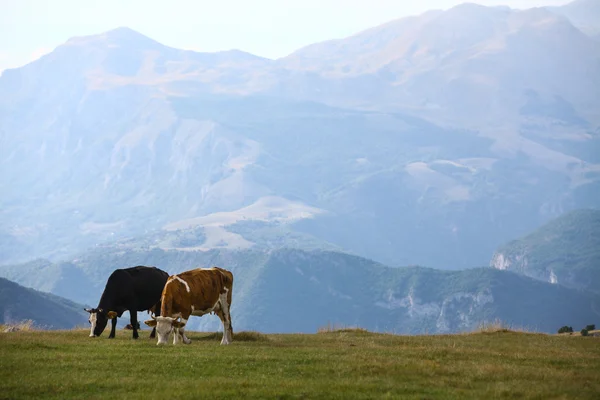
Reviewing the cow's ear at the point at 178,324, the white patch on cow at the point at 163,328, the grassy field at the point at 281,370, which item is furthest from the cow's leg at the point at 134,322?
the white patch on cow at the point at 163,328

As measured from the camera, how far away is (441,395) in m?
22.3

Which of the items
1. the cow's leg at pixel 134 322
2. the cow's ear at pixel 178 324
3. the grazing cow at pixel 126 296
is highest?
the cow's ear at pixel 178 324

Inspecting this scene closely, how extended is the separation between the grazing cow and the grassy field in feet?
4.16

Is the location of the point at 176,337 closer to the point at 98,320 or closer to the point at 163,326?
the point at 163,326

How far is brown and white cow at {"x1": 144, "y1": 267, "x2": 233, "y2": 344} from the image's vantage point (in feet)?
103

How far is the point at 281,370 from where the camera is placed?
1013 inches

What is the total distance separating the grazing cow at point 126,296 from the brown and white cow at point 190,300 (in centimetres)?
330

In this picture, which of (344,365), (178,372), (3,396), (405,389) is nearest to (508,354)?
(344,365)

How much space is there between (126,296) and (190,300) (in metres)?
4.34

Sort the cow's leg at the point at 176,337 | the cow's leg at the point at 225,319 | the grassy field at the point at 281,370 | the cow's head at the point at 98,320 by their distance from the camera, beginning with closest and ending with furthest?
the grassy field at the point at 281,370 < the cow's leg at the point at 176,337 < the cow's leg at the point at 225,319 < the cow's head at the point at 98,320

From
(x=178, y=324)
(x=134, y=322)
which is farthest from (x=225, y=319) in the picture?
(x=134, y=322)

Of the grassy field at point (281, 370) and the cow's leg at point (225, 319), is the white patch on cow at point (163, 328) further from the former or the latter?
the cow's leg at point (225, 319)

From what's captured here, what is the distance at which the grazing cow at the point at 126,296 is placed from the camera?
117ft

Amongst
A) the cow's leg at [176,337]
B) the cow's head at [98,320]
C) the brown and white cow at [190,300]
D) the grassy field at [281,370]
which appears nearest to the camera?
the grassy field at [281,370]
